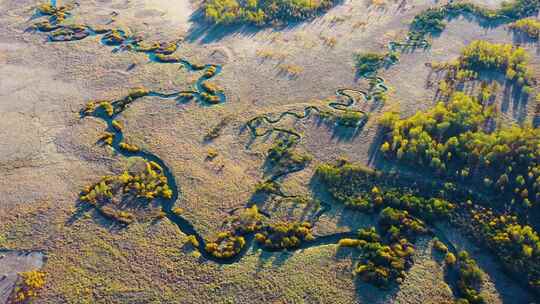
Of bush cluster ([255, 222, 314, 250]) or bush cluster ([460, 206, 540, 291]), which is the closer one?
bush cluster ([460, 206, 540, 291])

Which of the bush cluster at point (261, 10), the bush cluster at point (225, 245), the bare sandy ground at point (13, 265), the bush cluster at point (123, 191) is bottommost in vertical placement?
the bare sandy ground at point (13, 265)

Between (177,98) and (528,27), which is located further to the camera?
(528,27)

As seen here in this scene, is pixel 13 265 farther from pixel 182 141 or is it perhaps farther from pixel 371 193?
pixel 371 193

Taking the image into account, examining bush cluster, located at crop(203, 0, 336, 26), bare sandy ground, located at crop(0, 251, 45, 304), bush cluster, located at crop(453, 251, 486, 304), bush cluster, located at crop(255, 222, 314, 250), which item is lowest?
bare sandy ground, located at crop(0, 251, 45, 304)

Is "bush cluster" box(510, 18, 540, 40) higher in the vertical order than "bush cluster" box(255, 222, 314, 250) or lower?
higher

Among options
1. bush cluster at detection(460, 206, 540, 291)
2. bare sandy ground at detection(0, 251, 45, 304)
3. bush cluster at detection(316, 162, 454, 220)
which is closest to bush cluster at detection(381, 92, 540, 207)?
bush cluster at detection(460, 206, 540, 291)

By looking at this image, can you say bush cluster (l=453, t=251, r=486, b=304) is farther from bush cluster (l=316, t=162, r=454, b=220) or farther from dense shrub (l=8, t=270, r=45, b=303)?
dense shrub (l=8, t=270, r=45, b=303)

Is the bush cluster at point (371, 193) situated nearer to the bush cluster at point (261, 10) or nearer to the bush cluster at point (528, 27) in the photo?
the bush cluster at point (261, 10)

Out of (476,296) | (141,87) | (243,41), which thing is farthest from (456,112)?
(141,87)

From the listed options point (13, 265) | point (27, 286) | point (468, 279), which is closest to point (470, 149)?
point (468, 279)

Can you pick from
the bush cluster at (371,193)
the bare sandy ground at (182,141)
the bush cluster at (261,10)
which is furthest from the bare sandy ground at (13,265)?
the bush cluster at (261,10)

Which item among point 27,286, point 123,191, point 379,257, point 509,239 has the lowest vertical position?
point 27,286

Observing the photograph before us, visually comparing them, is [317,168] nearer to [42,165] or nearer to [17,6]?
[42,165]
